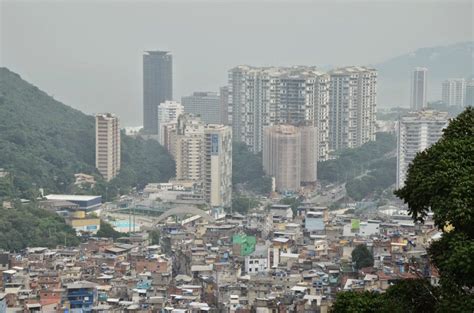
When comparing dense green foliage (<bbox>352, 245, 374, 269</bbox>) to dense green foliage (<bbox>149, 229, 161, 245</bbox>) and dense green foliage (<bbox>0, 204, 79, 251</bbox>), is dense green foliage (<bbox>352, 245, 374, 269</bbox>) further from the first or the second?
dense green foliage (<bbox>0, 204, 79, 251</bbox>)

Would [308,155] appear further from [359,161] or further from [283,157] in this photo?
[359,161]

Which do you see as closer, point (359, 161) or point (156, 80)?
point (359, 161)

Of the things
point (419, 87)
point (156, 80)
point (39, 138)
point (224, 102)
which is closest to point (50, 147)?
point (39, 138)

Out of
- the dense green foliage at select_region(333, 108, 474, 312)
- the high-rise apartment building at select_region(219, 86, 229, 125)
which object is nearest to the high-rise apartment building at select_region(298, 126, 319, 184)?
the high-rise apartment building at select_region(219, 86, 229, 125)

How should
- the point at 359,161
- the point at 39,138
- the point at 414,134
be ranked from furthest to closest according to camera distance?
the point at 359,161 → the point at 39,138 → the point at 414,134

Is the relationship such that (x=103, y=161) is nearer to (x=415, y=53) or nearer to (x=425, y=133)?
(x=425, y=133)
